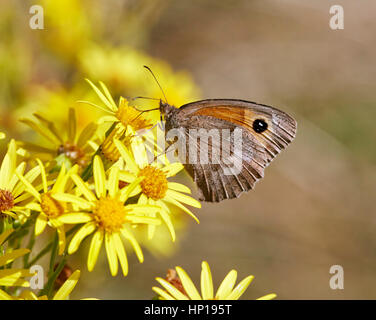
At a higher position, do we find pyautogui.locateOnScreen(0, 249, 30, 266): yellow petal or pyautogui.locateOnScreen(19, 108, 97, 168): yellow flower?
pyautogui.locateOnScreen(19, 108, 97, 168): yellow flower

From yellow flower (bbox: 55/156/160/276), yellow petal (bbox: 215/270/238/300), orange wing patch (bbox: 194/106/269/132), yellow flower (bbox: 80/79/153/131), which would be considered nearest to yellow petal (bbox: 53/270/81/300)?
yellow flower (bbox: 55/156/160/276)

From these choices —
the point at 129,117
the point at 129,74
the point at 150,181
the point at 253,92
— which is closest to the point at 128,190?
the point at 150,181

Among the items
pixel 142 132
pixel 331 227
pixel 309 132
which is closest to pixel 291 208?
pixel 331 227

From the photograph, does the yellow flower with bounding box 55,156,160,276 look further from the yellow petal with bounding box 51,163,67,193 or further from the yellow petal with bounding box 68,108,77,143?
the yellow petal with bounding box 68,108,77,143

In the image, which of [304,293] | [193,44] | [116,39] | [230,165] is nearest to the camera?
[230,165]
